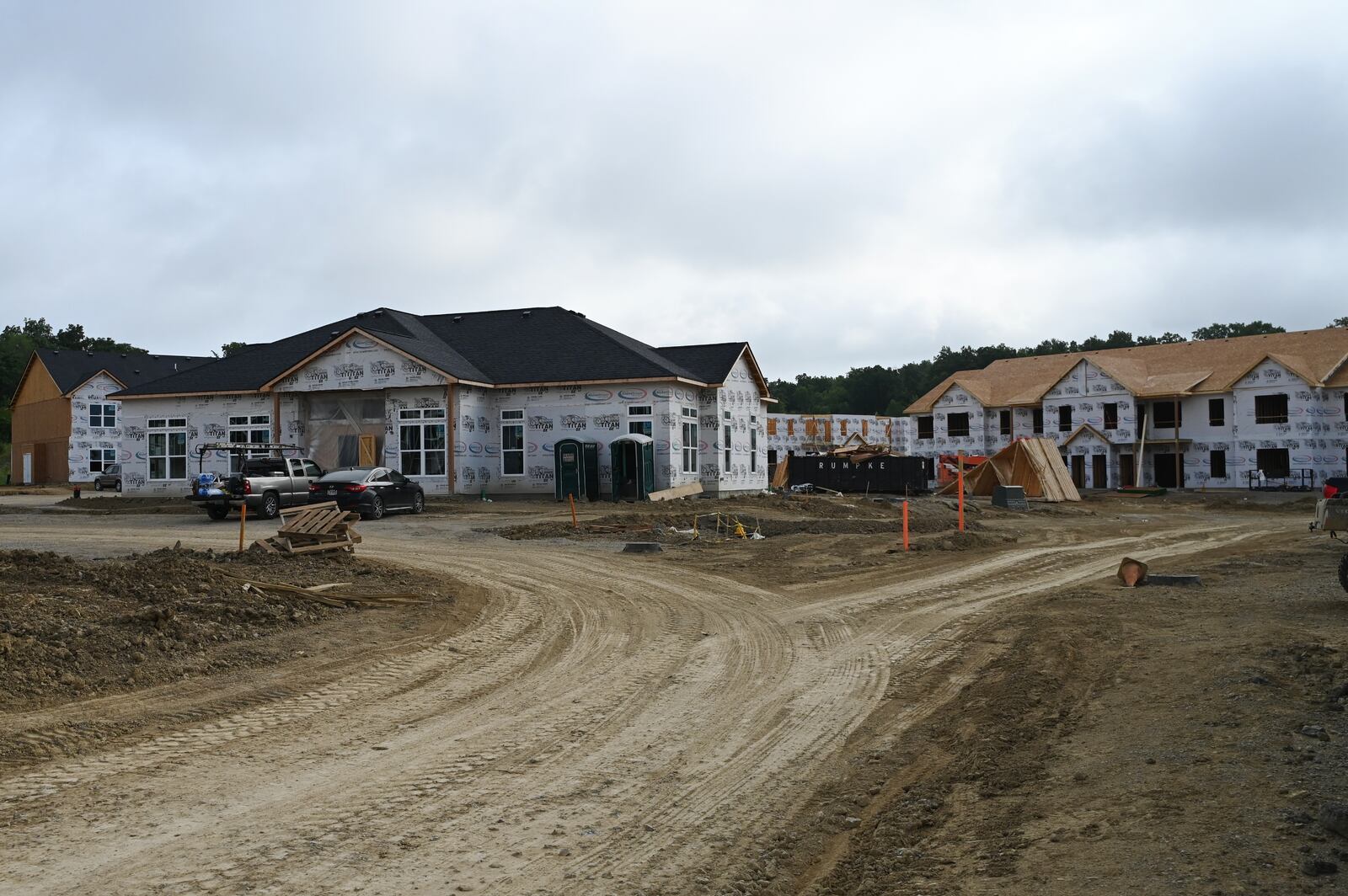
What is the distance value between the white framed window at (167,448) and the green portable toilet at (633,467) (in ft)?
56.9

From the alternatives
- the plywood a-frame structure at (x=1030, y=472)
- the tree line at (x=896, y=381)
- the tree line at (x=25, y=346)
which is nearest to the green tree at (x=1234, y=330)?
the tree line at (x=896, y=381)

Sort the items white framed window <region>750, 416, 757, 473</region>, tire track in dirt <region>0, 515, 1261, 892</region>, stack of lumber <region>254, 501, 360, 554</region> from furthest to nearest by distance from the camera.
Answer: white framed window <region>750, 416, 757, 473</region> < stack of lumber <region>254, 501, 360, 554</region> < tire track in dirt <region>0, 515, 1261, 892</region>

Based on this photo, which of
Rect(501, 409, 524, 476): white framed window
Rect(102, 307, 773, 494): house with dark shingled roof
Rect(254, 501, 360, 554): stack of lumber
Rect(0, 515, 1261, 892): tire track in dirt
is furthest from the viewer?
Rect(501, 409, 524, 476): white framed window

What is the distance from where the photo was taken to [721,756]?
6.80m

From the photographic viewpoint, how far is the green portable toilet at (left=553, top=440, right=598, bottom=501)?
3434 centimetres

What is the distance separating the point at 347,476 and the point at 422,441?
7.73m

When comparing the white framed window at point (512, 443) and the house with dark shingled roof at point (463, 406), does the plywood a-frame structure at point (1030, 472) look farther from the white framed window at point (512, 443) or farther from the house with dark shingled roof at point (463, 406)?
the white framed window at point (512, 443)

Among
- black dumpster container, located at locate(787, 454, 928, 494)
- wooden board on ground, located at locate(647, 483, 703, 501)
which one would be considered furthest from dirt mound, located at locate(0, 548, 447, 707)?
black dumpster container, located at locate(787, 454, 928, 494)

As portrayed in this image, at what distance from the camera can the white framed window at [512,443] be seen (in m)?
36.9

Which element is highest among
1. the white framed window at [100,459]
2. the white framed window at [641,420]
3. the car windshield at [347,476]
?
the white framed window at [641,420]

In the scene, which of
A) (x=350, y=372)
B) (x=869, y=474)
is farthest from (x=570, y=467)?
(x=869, y=474)

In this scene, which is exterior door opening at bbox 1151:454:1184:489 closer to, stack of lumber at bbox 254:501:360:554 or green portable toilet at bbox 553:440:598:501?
green portable toilet at bbox 553:440:598:501

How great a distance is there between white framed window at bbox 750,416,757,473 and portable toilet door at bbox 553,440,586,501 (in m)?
9.47

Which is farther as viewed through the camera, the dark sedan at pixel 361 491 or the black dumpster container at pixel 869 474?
the black dumpster container at pixel 869 474
